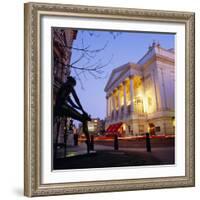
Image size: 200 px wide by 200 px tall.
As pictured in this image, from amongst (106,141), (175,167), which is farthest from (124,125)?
(175,167)

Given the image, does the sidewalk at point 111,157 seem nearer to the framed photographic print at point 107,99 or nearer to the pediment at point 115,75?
the framed photographic print at point 107,99

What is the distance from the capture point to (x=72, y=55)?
1518 millimetres

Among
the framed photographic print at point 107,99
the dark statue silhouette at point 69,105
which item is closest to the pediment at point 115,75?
the framed photographic print at point 107,99

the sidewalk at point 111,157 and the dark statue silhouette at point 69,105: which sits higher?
the dark statue silhouette at point 69,105

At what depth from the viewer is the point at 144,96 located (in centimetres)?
159

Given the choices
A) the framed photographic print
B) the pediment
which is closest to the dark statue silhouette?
the framed photographic print

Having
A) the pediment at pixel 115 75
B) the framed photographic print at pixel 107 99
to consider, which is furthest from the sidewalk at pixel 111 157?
the pediment at pixel 115 75

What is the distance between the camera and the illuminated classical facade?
61.8 inches

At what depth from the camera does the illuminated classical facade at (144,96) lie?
157 cm

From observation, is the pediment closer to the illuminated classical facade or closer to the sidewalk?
the illuminated classical facade

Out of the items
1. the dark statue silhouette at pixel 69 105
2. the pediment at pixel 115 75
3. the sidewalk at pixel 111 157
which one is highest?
the pediment at pixel 115 75

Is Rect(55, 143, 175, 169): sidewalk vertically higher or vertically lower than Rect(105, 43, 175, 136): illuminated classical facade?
lower

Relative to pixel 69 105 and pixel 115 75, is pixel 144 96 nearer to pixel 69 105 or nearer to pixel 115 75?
pixel 115 75

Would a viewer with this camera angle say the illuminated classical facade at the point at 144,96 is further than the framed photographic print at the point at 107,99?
Yes
